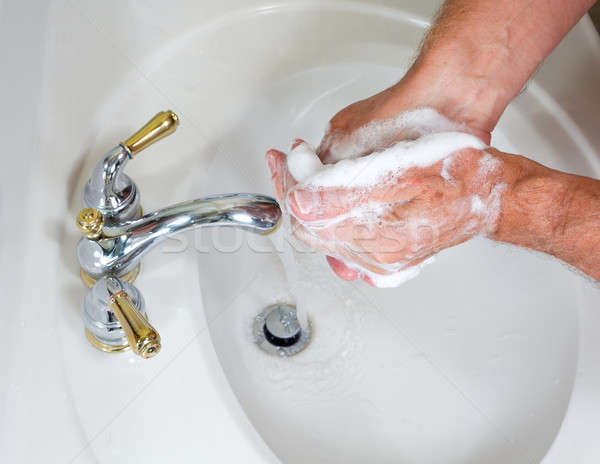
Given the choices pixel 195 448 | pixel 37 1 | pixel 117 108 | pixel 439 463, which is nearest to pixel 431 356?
pixel 439 463

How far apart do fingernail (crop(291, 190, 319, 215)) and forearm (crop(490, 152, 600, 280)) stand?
171mm

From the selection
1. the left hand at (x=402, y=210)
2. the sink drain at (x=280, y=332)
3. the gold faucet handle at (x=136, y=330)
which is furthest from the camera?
the sink drain at (x=280, y=332)

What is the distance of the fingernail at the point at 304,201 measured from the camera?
0.48 metres

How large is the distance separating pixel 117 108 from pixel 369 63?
1.02 ft

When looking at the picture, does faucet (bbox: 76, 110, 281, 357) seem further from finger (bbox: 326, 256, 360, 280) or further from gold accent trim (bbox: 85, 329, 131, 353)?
finger (bbox: 326, 256, 360, 280)

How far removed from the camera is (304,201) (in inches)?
19.0

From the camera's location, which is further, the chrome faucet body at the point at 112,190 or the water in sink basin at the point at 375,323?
the water in sink basin at the point at 375,323

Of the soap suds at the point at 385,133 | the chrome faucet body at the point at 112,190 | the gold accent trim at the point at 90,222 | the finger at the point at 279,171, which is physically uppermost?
the chrome faucet body at the point at 112,190

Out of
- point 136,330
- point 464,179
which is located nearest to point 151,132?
point 136,330

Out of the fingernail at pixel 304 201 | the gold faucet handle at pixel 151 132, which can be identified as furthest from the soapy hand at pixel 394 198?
the gold faucet handle at pixel 151 132

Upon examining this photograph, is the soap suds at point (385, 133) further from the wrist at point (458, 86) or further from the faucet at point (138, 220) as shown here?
the faucet at point (138, 220)

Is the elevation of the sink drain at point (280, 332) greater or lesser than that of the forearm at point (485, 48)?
lesser

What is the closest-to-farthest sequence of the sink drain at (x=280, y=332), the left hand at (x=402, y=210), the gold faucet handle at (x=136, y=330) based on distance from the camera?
1. the gold faucet handle at (x=136, y=330)
2. the left hand at (x=402, y=210)
3. the sink drain at (x=280, y=332)

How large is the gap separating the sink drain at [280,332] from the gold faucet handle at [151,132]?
25 cm
